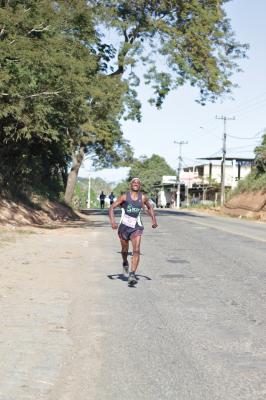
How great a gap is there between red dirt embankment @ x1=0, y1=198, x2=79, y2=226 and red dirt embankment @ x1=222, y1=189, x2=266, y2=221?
59.6 feet

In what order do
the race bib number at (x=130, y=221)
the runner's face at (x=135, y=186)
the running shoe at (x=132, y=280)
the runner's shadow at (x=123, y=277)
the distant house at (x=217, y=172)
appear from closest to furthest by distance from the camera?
1. the running shoe at (x=132, y=280)
2. the runner's face at (x=135, y=186)
3. the race bib number at (x=130, y=221)
4. the runner's shadow at (x=123, y=277)
5. the distant house at (x=217, y=172)

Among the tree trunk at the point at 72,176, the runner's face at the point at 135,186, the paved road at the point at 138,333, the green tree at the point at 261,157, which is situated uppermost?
the green tree at the point at 261,157

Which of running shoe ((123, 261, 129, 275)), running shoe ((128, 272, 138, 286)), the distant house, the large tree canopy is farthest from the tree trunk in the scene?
the distant house

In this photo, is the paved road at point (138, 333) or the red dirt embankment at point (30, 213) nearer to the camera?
the paved road at point (138, 333)

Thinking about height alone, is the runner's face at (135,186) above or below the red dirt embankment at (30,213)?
above

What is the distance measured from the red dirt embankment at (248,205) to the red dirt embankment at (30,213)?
18.2m

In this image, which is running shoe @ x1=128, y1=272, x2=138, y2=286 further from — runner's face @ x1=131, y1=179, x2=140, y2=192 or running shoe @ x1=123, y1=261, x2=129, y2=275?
runner's face @ x1=131, y1=179, x2=140, y2=192

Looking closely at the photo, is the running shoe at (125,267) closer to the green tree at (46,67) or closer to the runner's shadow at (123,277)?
the runner's shadow at (123,277)

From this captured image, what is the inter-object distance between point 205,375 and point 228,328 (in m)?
2.03

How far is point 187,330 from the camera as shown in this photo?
747 centimetres

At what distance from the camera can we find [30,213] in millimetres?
29484

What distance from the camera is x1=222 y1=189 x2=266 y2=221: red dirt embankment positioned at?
2036 inches

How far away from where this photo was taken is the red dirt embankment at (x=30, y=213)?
85.7 feet

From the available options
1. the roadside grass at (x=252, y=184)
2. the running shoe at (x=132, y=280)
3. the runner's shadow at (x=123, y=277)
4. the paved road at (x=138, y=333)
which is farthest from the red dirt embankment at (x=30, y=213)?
the roadside grass at (x=252, y=184)
